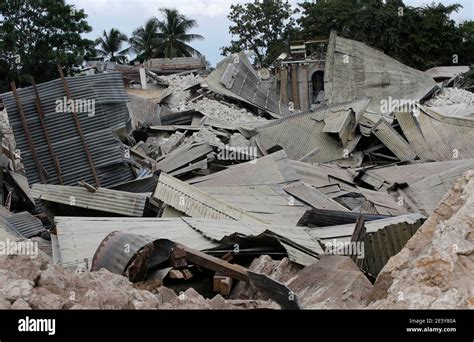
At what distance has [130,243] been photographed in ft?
20.7

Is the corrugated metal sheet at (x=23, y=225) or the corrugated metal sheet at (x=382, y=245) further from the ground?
the corrugated metal sheet at (x=382, y=245)

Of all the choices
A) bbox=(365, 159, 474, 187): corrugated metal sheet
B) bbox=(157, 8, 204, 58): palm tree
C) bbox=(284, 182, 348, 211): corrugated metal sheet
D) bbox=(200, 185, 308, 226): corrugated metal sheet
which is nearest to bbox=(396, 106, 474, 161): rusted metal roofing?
bbox=(365, 159, 474, 187): corrugated metal sheet

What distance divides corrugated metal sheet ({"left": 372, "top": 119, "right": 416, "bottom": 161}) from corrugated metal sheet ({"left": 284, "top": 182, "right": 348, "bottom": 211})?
5.41 metres

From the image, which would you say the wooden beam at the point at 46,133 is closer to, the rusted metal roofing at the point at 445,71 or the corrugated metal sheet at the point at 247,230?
the corrugated metal sheet at the point at 247,230

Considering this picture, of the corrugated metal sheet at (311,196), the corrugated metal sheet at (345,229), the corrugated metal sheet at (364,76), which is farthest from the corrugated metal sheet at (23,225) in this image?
the corrugated metal sheet at (364,76)

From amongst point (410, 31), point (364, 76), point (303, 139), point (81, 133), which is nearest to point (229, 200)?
point (81, 133)

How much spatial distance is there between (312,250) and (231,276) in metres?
1.44

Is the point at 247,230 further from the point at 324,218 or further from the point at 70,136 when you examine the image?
the point at 70,136

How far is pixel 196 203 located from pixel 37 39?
21906mm

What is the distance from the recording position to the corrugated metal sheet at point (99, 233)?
7.29 metres

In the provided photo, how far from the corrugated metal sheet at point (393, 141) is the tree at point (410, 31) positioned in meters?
18.4

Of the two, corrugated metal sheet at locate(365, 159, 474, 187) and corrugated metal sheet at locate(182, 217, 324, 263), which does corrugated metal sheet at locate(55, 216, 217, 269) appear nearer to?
corrugated metal sheet at locate(182, 217, 324, 263)
